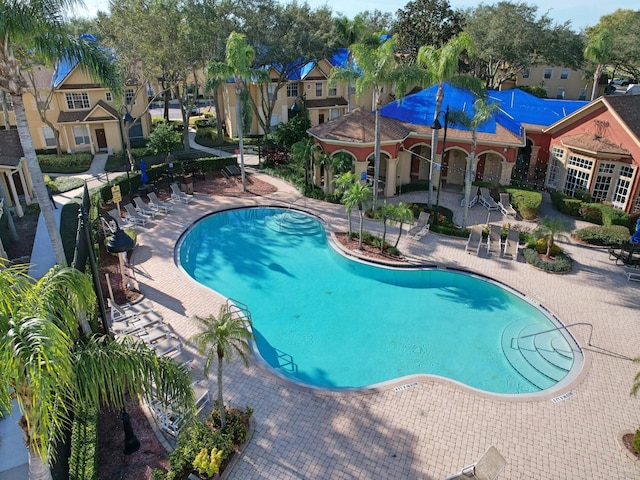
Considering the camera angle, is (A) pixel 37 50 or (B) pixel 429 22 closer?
(A) pixel 37 50

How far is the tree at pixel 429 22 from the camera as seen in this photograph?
1768 inches

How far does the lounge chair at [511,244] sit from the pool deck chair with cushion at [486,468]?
13.1 metres

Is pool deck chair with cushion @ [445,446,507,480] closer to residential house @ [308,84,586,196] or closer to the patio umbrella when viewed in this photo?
residential house @ [308,84,586,196]

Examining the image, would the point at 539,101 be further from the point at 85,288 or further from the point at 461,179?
the point at 85,288

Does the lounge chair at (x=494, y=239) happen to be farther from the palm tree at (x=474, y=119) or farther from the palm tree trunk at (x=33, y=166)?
the palm tree trunk at (x=33, y=166)

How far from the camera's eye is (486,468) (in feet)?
33.0

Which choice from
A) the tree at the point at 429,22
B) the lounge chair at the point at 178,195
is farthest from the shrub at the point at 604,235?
the tree at the point at 429,22

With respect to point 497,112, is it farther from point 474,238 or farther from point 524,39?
point 524,39

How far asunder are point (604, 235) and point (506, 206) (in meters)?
5.50

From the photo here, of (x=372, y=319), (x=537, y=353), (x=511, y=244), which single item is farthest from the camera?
(x=511, y=244)

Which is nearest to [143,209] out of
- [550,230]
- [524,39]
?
[550,230]

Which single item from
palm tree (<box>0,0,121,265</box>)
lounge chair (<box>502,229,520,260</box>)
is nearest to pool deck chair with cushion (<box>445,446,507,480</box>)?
palm tree (<box>0,0,121,265</box>)

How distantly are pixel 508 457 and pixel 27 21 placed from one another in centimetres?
1635

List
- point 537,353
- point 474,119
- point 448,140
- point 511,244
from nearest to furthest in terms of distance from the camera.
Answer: point 537,353 → point 511,244 → point 474,119 → point 448,140
